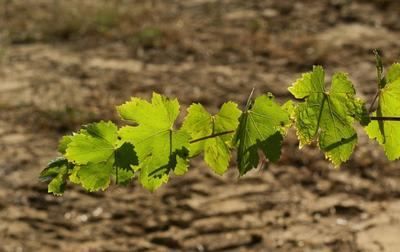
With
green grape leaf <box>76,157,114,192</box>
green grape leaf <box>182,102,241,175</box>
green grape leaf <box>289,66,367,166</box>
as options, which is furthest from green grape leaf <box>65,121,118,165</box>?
green grape leaf <box>289,66,367,166</box>

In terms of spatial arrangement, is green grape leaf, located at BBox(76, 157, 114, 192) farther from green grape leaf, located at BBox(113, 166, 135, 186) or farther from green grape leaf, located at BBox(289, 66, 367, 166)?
green grape leaf, located at BBox(289, 66, 367, 166)

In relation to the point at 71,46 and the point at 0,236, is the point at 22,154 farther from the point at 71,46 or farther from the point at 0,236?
the point at 71,46

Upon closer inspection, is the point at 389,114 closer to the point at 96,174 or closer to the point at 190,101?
the point at 96,174

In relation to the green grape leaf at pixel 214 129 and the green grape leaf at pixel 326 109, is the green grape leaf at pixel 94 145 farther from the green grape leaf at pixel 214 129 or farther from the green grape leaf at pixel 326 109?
the green grape leaf at pixel 326 109

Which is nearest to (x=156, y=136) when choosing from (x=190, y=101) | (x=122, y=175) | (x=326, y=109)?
(x=122, y=175)

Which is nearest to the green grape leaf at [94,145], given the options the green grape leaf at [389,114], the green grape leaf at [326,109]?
the green grape leaf at [326,109]

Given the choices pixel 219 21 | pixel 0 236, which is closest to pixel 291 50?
pixel 219 21
